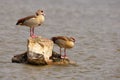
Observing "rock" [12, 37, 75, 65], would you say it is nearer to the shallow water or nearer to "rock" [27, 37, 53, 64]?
"rock" [27, 37, 53, 64]

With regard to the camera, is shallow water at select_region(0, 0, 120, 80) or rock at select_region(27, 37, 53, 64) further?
rock at select_region(27, 37, 53, 64)

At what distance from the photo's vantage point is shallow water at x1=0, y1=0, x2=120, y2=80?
17.4 meters

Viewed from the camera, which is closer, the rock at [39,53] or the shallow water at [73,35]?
the shallow water at [73,35]

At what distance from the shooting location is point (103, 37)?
25.2 m

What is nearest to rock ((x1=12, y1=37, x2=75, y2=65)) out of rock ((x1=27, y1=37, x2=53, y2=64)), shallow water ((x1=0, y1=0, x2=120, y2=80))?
rock ((x1=27, y1=37, x2=53, y2=64))

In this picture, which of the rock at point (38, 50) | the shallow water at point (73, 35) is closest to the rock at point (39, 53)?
the rock at point (38, 50)

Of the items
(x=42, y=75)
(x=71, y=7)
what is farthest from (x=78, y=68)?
(x=71, y=7)

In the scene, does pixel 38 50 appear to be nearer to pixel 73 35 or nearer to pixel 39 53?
pixel 39 53

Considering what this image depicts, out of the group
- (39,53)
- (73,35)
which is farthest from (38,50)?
(73,35)

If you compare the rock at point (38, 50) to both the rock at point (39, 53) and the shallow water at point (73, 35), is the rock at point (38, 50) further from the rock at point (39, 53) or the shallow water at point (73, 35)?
the shallow water at point (73, 35)

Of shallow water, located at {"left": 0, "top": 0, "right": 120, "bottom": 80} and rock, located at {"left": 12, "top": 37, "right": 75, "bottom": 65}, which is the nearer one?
shallow water, located at {"left": 0, "top": 0, "right": 120, "bottom": 80}

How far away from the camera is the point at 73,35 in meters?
25.7

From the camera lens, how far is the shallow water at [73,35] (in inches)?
686

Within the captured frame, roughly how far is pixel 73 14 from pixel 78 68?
1568cm
